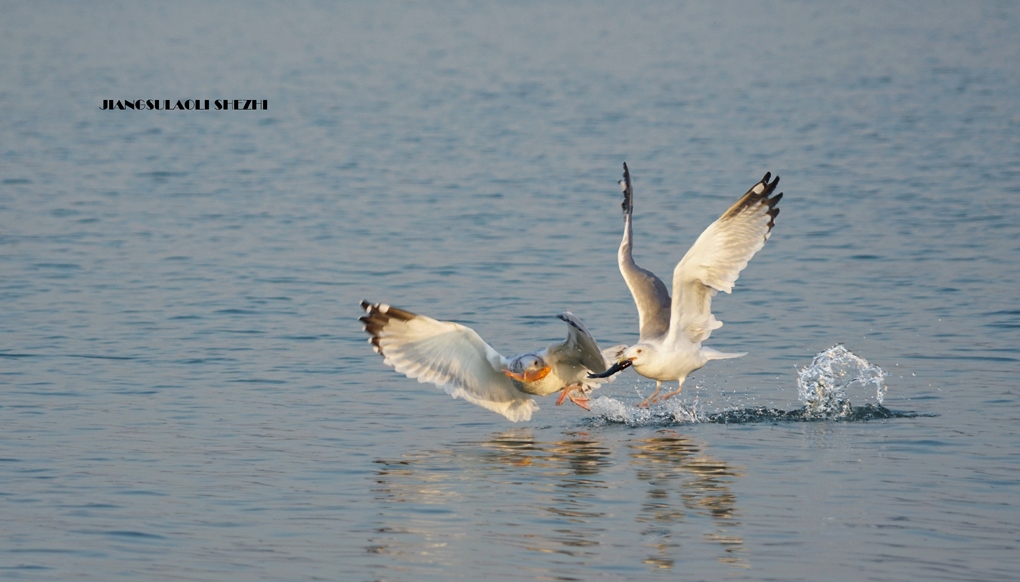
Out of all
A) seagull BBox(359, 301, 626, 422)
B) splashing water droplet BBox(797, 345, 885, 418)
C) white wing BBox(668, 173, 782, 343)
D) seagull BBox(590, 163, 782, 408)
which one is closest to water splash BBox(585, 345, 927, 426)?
splashing water droplet BBox(797, 345, 885, 418)

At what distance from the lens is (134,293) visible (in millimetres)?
14820

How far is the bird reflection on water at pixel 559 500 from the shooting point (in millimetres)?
7766

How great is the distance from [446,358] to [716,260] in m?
2.02

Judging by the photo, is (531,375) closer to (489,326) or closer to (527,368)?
(527,368)

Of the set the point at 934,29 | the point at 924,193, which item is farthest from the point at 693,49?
the point at 924,193

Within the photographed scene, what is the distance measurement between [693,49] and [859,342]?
105ft

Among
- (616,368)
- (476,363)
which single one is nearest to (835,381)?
(616,368)

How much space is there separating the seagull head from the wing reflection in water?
0.79 meters

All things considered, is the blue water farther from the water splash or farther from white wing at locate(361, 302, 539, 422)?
white wing at locate(361, 302, 539, 422)

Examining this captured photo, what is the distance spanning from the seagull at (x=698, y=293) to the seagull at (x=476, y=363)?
0.25 meters

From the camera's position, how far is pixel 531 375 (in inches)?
397

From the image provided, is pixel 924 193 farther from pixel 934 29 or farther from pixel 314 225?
pixel 934 29

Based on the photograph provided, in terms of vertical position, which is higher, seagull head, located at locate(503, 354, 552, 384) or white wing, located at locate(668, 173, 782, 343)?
white wing, located at locate(668, 173, 782, 343)

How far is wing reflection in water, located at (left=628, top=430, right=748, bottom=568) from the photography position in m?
7.75
